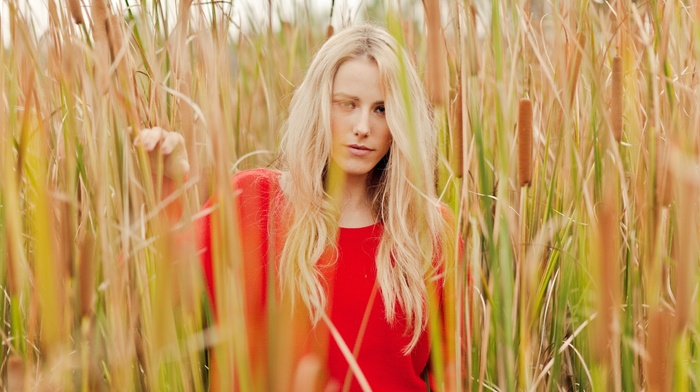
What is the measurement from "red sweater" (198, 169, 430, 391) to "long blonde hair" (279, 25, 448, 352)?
4cm

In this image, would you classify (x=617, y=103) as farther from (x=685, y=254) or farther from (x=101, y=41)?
(x=101, y=41)

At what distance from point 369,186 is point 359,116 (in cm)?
23

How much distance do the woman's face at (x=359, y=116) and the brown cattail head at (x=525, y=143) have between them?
544 millimetres

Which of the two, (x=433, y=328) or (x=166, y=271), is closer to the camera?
(x=166, y=271)

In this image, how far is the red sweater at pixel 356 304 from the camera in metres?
1.32

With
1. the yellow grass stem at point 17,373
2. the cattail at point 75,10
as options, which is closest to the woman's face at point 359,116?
the cattail at point 75,10

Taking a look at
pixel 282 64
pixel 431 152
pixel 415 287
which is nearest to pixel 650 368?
pixel 415 287

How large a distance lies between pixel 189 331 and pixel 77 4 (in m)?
0.34

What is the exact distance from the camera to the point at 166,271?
0.51m

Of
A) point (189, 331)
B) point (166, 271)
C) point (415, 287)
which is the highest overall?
point (166, 271)

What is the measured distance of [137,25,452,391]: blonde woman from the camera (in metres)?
1.23

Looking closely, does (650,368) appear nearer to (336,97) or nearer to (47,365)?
(47,365)

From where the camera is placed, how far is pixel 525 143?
24.7 inches

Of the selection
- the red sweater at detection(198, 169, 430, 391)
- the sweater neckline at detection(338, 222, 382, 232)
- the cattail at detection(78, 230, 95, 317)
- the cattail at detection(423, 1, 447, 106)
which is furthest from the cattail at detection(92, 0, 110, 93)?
the sweater neckline at detection(338, 222, 382, 232)
